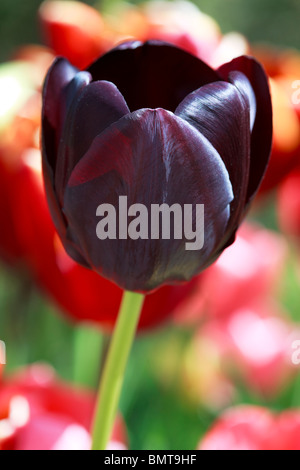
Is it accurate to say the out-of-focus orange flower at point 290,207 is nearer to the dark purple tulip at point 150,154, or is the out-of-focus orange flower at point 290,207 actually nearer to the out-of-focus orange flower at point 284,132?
the out-of-focus orange flower at point 284,132

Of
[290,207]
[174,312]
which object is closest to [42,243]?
[174,312]

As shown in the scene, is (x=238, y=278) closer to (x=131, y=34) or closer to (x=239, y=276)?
(x=239, y=276)

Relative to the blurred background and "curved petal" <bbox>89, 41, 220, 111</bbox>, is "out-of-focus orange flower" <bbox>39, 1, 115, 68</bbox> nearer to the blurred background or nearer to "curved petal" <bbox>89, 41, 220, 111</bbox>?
the blurred background

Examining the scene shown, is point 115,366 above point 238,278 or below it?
below

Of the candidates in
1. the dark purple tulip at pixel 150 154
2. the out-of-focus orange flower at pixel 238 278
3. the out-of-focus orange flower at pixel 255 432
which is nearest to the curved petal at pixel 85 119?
the dark purple tulip at pixel 150 154

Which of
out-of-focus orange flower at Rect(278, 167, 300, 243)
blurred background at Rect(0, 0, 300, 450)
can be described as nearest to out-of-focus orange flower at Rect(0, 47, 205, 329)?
blurred background at Rect(0, 0, 300, 450)

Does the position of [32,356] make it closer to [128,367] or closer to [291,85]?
[128,367]
